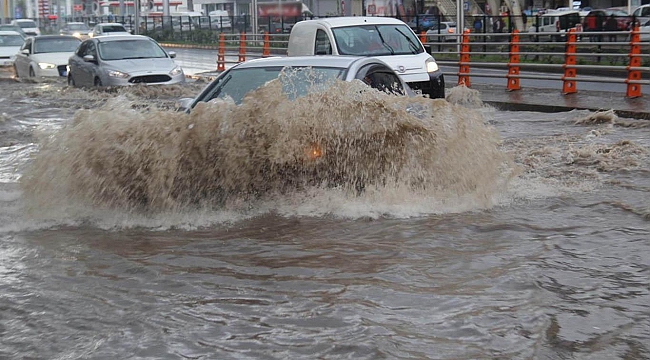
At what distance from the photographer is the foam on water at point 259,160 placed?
26.5 feet

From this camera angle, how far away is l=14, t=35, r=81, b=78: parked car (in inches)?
1071

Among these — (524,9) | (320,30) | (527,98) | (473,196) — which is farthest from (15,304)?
(524,9)

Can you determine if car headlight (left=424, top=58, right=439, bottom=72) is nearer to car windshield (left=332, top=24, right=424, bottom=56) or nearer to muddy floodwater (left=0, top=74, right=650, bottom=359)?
car windshield (left=332, top=24, right=424, bottom=56)

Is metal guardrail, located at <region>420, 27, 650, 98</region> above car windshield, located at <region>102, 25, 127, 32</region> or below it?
below

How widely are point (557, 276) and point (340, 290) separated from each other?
1438 millimetres

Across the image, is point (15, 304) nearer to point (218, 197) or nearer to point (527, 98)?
point (218, 197)

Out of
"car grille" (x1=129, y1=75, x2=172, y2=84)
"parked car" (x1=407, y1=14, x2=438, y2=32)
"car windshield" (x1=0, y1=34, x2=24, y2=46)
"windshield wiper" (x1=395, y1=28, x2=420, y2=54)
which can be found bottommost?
"car grille" (x1=129, y1=75, x2=172, y2=84)

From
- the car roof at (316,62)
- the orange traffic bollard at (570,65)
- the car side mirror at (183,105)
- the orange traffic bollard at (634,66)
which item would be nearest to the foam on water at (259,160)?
the car roof at (316,62)

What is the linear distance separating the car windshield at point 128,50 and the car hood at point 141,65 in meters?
0.41

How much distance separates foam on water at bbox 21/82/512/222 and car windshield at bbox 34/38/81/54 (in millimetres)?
21090

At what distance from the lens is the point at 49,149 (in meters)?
8.46

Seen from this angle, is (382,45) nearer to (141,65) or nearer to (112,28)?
(141,65)

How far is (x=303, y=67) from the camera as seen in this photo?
30.0 ft

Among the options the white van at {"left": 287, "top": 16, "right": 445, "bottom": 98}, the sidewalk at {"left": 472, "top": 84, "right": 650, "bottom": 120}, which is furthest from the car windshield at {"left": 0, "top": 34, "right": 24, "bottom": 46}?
the white van at {"left": 287, "top": 16, "right": 445, "bottom": 98}
